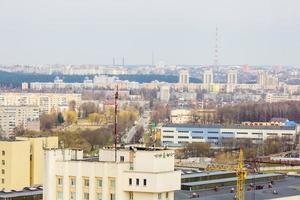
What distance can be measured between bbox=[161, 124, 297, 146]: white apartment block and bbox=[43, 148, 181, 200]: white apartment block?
38165 millimetres

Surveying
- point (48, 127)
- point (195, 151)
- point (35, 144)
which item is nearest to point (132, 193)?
point (35, 144)

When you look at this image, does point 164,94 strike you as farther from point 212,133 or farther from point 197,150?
point 197,150

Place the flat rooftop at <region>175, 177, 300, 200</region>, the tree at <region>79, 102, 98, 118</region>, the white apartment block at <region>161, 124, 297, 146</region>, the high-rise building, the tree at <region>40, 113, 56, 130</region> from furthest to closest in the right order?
1. the high-rise building
2. the tree at <region>79, 102, 98, 118</region>
3. the tree at <region>40, 113, 56, 130</region>
4. the white apartment block at <region>161, 124, 297, 146</region>
5. the flat rooftop at <region>175, 177, 300, 200</region>

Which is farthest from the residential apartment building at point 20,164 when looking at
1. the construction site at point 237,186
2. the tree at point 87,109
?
the tree at point 87,109

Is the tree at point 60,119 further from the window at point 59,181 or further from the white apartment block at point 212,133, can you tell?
the window at point 59,181

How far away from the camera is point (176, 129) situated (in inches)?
1996

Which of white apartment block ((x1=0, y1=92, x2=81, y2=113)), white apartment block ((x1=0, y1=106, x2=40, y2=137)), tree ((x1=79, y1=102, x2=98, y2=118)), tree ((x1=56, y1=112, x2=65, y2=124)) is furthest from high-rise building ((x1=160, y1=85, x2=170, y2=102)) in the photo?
tree ((x1=56, y1=112, x2=65, y2=124))

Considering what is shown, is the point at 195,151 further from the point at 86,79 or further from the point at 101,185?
the point at 86,79

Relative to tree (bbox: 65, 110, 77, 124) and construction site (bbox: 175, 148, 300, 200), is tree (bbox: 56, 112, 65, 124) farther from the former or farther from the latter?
construction site (bbox: 175, 148, 300, 200)

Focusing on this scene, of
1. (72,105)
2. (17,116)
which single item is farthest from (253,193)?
(72,105)

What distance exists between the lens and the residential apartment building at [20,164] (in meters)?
22.3

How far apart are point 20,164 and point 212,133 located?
28567mm

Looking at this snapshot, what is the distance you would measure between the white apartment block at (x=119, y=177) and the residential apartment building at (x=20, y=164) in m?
11.3

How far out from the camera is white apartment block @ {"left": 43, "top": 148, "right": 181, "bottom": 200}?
34.8 feet
